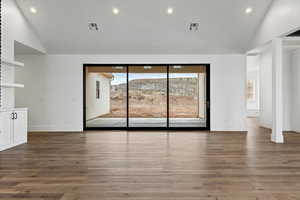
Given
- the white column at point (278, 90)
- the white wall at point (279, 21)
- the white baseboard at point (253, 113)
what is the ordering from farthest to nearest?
the white baseboard at point (253, 113) < the white column at point (278, 90) < the white wall at point (279, 21)

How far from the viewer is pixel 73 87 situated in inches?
297

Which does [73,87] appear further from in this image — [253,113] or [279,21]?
[253,113]

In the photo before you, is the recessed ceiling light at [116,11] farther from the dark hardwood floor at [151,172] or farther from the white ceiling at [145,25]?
the dark hardwood floor at [151,172]

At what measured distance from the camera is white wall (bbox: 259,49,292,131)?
7805 mm

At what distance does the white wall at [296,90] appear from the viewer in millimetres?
7463

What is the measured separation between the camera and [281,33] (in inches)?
208

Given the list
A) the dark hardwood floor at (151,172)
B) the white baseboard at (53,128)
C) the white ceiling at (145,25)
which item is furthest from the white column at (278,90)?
the white baseboard at (53,128)

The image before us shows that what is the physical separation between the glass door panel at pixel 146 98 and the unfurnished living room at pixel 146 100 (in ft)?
0.11

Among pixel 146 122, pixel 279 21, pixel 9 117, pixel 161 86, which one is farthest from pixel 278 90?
pixel 9 117

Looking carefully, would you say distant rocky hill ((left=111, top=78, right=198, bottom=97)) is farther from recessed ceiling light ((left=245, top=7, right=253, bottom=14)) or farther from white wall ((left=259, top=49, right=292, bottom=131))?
white wall ((left=259, top=49, right=292, bottom=131))

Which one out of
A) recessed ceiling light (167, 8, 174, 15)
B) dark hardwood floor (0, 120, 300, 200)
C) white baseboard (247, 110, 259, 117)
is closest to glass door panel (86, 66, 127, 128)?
recessed ceiling light (167, 8, 174, 15)

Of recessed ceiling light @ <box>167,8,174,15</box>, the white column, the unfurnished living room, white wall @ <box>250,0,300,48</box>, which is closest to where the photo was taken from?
the unfurnished living room

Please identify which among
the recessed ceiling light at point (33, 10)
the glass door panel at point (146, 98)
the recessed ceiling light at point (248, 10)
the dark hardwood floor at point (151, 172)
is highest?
the recessed ceiling light at point (33, 10)

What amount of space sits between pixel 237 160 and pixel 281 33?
336 cm
